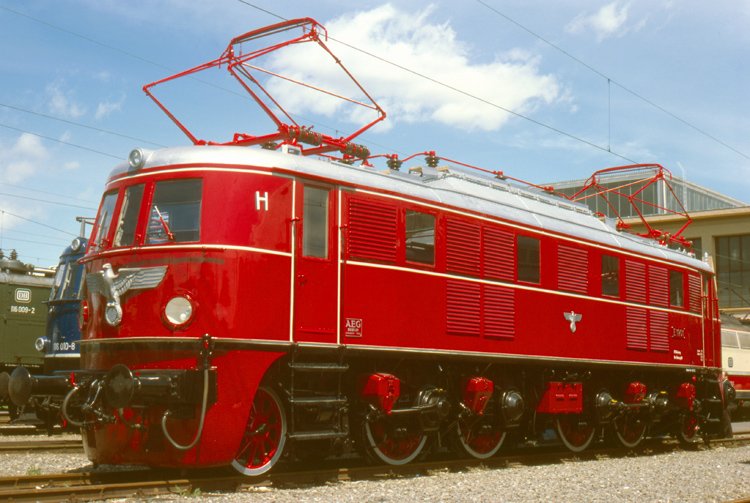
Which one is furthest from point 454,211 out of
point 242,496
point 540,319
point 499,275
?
point 242,496

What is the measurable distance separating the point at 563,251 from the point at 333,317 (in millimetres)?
5659

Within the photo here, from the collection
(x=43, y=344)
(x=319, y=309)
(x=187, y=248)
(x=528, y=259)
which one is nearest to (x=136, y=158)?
(x=187, y=248)

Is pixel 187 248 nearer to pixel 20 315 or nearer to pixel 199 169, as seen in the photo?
pixel 199 169

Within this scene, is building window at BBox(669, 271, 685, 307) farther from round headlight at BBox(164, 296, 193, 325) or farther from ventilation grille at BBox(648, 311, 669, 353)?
round headlight at BBox(164, 296, 193, 325)

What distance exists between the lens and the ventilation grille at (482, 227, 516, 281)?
13.9 m

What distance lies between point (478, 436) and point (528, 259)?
292 centimetres

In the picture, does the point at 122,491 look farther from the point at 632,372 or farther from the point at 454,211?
the point at 632,372

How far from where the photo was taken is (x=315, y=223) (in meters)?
11.3

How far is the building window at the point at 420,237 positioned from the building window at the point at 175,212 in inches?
123

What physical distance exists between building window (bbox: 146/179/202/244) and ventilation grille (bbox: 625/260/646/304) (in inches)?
370

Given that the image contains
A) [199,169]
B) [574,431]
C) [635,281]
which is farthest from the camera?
[635,281]

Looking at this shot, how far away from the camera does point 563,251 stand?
15438 mm

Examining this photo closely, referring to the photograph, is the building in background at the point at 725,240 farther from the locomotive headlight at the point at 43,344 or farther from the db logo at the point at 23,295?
the locomotive headlight at the point at 43,344

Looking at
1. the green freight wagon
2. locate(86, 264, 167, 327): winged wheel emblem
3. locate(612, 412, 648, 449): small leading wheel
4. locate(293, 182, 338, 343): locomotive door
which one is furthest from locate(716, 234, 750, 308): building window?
locate(86, 264, 167, 327): winged wheel emblem
